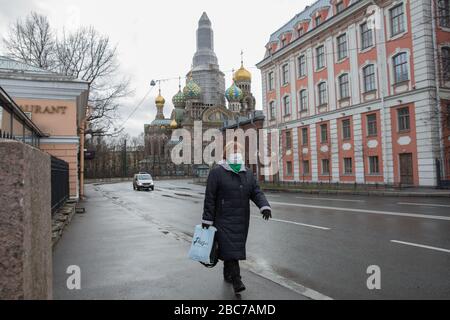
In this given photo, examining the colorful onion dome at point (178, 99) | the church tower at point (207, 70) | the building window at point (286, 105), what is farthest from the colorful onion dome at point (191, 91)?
the building window at point (286, 105)

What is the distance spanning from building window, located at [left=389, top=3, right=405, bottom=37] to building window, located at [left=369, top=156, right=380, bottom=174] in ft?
28.2

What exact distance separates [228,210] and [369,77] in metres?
26.9

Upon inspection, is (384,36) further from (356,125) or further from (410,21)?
(356,125)

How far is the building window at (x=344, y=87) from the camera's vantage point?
3047 centimetres

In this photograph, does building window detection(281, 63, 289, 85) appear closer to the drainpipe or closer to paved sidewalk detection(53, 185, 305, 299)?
the drainpipe

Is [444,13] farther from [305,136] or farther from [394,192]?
[305,136]

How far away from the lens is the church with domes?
3452 inches

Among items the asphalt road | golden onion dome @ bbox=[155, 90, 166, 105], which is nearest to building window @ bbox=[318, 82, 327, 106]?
the asphalt road

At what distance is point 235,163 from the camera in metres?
4.67

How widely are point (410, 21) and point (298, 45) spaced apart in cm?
1228

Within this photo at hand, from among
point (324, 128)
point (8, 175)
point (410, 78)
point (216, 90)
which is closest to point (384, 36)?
point (410, 78)

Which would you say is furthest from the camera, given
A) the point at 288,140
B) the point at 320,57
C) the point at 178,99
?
the point at 178,99

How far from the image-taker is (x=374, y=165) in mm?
27625

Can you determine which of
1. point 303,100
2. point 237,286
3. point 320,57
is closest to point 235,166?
point 237,286
